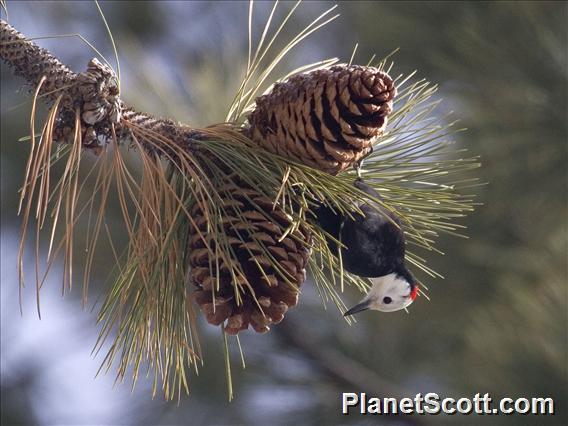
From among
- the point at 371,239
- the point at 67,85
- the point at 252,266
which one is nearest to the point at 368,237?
the point at 371,239

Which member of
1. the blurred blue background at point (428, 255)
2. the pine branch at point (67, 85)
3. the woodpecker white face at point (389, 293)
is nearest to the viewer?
the pine branch at point (67, 85)

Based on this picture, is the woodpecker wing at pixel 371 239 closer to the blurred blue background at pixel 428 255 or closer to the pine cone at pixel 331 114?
the pine cone at pixel 331 114

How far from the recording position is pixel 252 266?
2.81ft

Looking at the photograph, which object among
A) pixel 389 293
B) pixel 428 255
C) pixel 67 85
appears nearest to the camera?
pixel 67 85

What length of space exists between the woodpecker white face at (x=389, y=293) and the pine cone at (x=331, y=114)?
14 centimetres

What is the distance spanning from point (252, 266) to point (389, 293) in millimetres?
163

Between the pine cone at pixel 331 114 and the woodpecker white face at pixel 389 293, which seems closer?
the pine cone at pixel 331 114

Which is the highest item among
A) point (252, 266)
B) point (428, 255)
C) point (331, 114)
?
point (428, 255)

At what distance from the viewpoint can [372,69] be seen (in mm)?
820

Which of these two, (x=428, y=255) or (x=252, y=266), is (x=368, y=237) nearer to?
(x=252, y=266)

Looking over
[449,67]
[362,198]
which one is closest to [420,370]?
[449,67]

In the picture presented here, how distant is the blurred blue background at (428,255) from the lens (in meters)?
1.48

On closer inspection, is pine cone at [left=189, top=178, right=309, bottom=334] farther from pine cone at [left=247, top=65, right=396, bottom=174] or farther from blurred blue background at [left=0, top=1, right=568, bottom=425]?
blurred blue background at [left=0, top=1, right=568, bottom=425]

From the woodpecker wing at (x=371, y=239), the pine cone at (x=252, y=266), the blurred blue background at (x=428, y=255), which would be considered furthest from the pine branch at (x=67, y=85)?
the blurred blue background at (x=428, y=255)
